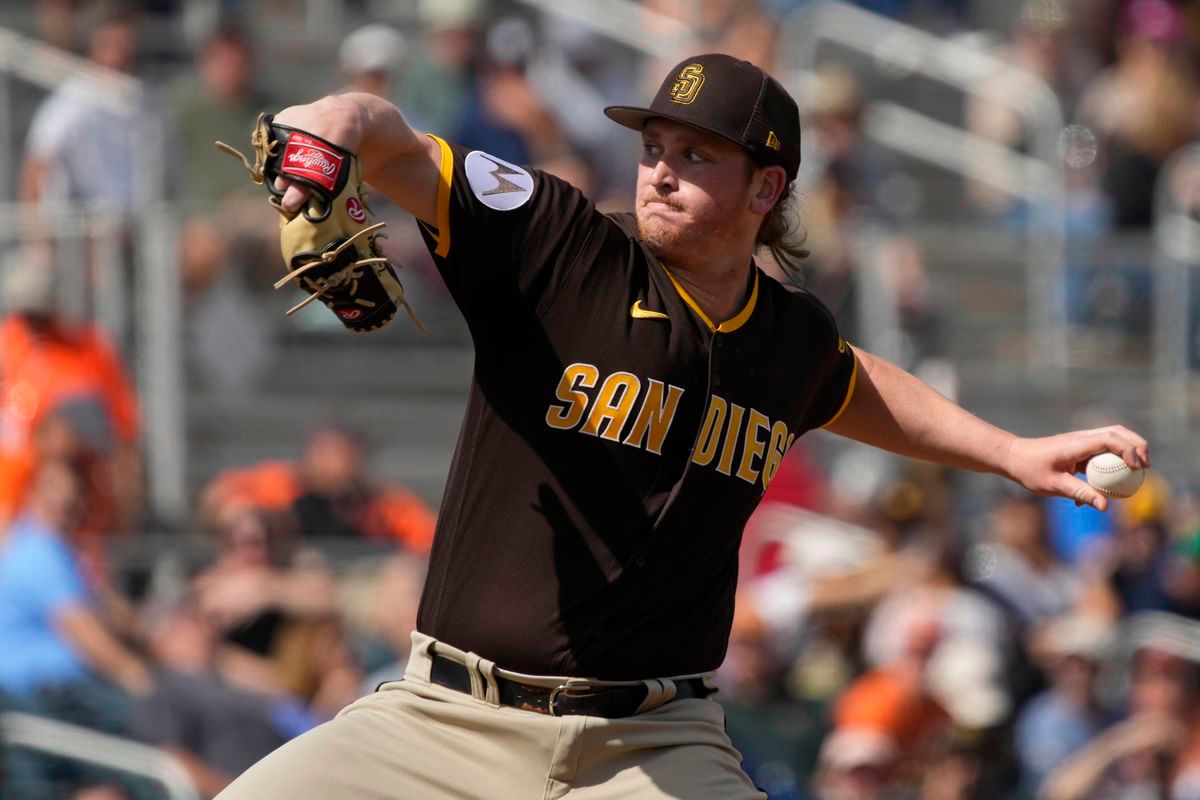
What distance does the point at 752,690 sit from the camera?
28.4 ft

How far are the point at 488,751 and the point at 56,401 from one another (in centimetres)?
502

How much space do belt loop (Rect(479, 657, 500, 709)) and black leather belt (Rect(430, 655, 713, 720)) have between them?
0.04ft

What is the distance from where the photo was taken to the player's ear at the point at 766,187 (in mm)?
4515

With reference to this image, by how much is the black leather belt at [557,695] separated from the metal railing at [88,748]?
325cm

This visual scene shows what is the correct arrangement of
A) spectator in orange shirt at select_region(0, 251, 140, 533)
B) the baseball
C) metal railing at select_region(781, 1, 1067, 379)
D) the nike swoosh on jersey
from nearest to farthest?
the nike swoosh on jersey
the baseball
spectator in orange shirt at select_region(0, 251, 140, 533)
metal railing at select_region(781, 1, 1067, 379)

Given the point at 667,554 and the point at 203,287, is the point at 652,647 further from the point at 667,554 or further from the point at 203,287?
the point at 203,287

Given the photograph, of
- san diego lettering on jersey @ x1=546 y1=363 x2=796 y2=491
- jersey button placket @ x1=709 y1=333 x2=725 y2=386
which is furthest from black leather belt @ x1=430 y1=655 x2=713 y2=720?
jersey button placket @ x1=709 y1=333 x2=725 y2=386

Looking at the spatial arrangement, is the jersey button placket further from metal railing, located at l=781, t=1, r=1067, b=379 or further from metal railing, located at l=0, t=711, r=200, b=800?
metal railing, located at l=781, t=1, r=1067, b=379

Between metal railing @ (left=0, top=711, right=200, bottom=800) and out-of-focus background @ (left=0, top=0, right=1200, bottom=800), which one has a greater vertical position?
out-of-focus background @ (left=0, top=0, right=1200, bottom=800)

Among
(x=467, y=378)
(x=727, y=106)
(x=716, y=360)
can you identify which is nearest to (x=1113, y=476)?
(x=716, y=360)

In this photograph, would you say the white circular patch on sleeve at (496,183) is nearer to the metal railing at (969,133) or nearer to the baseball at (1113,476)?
the baseball at (1113,476)

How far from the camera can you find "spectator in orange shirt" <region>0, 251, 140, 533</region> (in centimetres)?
845

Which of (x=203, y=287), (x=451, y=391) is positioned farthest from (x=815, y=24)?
(x=203, y=287)

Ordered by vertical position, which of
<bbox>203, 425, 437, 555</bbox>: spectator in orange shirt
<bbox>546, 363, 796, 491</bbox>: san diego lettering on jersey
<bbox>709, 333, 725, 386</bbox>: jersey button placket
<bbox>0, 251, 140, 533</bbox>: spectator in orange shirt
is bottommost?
<bbox>203, 425, 437, 555</bbox>: spectator in orange shirt
